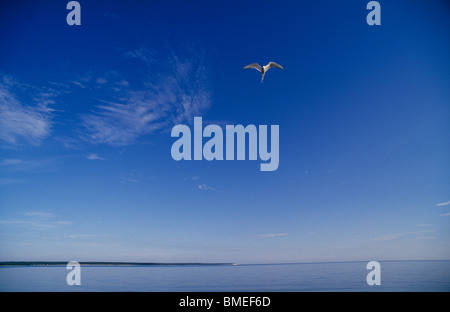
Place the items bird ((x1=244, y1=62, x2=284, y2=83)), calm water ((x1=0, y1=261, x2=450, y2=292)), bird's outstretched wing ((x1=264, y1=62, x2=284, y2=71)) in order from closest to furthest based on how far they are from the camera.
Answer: bird ((x1=244, y1=62, x2=284, y2=83))
bird's outstretched wing ((x1=264, y1=62, x2=284, y2=71))
calm water ((x1=0, y1=261, x2=450, y2=292))

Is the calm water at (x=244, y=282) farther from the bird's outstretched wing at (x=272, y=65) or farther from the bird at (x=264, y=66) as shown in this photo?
the bird's outstretched wing at (x=272, y=65)

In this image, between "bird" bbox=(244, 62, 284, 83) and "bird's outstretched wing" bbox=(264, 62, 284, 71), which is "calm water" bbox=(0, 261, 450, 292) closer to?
"bird" bbox=(244, 62, 284, 83)

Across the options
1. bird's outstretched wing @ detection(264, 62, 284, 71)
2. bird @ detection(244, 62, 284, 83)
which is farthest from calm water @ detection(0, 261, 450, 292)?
bird's outstretched wing @ detection(264, 62, 284, 71)

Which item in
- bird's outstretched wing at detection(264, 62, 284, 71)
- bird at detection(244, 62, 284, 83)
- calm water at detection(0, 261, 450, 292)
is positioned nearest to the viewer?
bird at detection(244, 62, 284, 83)

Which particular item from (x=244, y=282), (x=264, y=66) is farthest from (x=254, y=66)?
(x=244, y=282)

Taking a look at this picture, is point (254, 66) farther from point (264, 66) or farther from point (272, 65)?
point (272, 65)

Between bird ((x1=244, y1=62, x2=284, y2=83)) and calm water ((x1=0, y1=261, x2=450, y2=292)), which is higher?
bird ((x1=244, y1=62, x2=284, y2=83))

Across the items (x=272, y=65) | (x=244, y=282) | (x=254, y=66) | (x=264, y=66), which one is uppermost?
(x=272, y=65)

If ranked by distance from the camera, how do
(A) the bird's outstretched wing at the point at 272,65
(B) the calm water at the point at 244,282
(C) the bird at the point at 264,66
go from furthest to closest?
(B) the calm water at the point at 244,282 → (A) the bird's outstretched wing at the point at 272,65 → (C) the bird at the point at 264,66

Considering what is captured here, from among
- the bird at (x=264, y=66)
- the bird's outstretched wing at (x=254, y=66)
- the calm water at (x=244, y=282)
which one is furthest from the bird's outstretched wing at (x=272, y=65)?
the calm water at (x=244, y=282)
